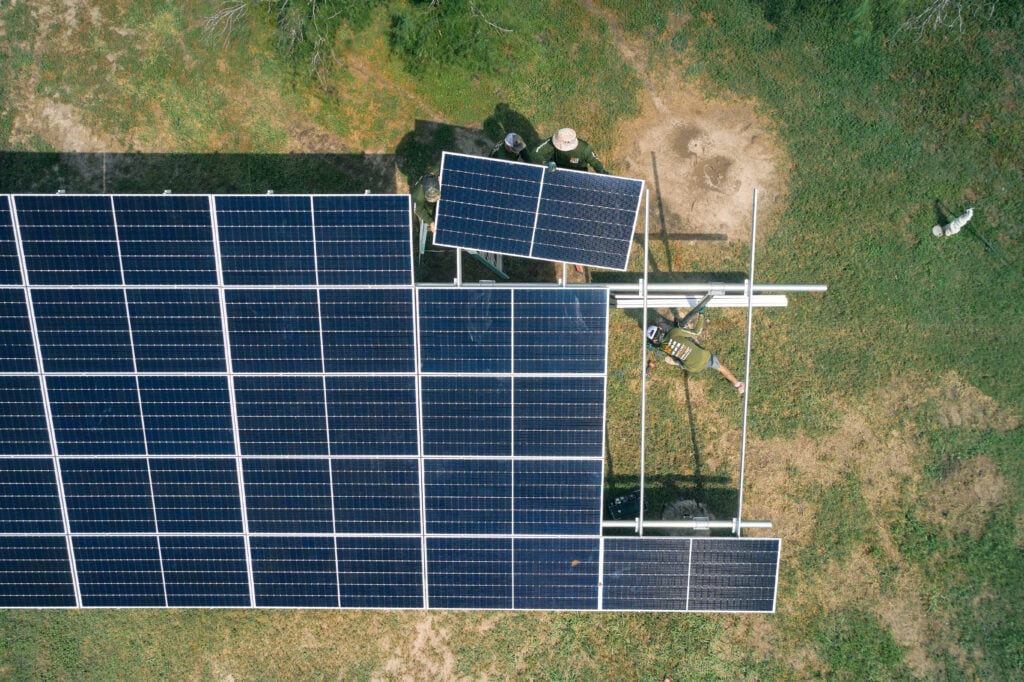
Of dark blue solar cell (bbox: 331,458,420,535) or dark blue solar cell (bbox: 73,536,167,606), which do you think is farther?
dark blue solar cell (bbox: 73,536,167,606)

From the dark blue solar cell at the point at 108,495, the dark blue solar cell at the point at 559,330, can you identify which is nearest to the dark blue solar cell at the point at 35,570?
the dark blue solar cell at the point at 108,495

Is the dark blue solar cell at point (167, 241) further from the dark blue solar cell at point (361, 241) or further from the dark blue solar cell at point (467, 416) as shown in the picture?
the dark blue solar cell at point (467, 416)

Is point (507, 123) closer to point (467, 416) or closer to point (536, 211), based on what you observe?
point (536, 211)

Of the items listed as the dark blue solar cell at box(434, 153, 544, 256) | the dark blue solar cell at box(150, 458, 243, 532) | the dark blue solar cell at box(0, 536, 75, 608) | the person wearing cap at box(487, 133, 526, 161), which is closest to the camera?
the dark blue solar cell at box(434, 153, 544, 256)

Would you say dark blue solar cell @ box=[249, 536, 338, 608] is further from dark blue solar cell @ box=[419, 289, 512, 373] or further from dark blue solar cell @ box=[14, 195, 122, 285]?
dark blue solar cell @ box=[14, 195, 122, 285]

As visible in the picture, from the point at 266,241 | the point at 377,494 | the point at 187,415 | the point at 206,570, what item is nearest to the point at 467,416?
the point at 377,494

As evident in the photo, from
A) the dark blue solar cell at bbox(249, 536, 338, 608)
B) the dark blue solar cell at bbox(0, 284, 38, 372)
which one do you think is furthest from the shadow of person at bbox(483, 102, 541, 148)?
the dark blue solar cell at bbox(0, 284, 38, 372)
